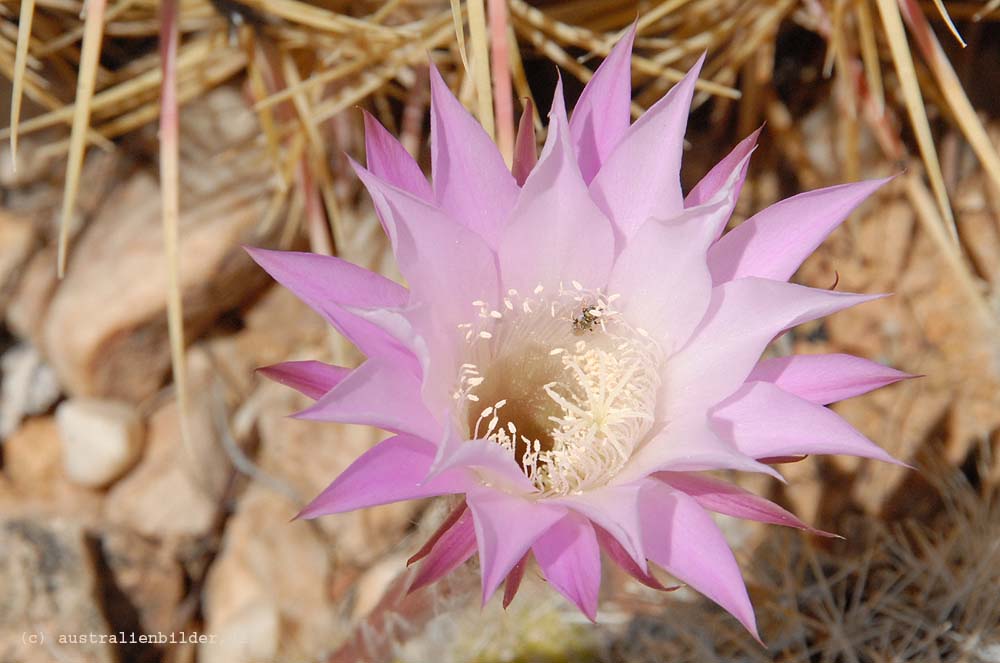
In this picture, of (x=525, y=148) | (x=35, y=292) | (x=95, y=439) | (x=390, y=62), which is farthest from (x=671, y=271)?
(x=35, y=292)

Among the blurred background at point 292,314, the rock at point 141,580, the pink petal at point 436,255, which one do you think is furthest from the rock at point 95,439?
the pink petal at point 436,255

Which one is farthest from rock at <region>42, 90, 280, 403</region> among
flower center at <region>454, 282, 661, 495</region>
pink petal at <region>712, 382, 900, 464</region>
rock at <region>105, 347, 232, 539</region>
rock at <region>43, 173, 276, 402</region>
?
pink petal at <region>712, 382, 900, 464</region>

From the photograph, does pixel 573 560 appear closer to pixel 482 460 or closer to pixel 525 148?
pixel 482 460

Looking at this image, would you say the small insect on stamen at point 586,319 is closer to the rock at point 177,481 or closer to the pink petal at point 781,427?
the pink petal at point 781,427

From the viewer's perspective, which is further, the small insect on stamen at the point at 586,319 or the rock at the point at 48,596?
the rock at the point at 48,596

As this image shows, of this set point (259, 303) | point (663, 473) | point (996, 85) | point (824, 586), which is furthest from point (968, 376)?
point (259, 303)

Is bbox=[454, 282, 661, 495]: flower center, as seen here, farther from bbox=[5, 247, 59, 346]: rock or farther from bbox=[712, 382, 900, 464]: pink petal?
bbox=[5, 247, 59, 346]: rock
